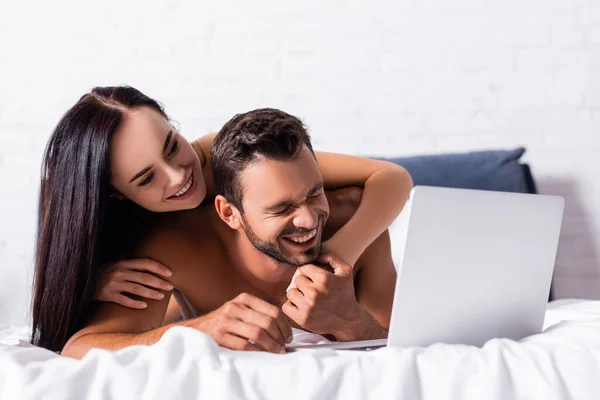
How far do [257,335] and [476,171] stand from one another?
130cm

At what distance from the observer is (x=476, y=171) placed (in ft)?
7.62

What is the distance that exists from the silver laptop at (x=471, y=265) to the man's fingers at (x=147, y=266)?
650 mm

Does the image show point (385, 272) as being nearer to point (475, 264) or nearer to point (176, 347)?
point (475, 264)

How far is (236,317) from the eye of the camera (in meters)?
1.29

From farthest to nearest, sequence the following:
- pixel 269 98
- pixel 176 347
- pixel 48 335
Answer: pixel 269 98, pixel 48 335, pixel 176 347

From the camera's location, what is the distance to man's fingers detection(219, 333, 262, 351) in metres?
1.25

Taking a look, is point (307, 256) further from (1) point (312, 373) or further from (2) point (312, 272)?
(1) point (312, 373)

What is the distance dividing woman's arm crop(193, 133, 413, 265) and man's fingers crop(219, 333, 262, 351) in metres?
0.39

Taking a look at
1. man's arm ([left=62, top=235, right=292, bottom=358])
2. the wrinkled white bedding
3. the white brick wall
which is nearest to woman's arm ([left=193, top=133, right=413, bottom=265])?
man's arm ([left=62, top=235, right=292, bottom=358])

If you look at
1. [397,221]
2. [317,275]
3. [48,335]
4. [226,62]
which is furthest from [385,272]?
[226,62]

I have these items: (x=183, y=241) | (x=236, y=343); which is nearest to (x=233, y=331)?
(x=236, y=343)

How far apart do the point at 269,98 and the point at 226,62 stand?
22 centimetres

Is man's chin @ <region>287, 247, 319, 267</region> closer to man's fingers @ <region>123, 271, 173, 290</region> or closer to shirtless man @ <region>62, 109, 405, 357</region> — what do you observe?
shirtless man @ <region>62, 109, 405, 357</region>

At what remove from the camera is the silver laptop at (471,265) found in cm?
107
